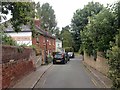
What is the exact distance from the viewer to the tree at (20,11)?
62.9 ft

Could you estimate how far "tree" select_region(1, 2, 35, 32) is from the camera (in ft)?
62.9

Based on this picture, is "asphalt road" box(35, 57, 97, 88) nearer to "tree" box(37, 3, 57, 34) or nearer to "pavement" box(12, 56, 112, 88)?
"pavement" box(12, 56, 112, 88)

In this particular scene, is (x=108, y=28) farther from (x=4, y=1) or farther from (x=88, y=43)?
(x=88, y=43)

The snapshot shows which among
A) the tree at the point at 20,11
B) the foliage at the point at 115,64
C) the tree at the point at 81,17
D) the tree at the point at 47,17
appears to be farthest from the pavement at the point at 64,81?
the tree at the point at 47,17

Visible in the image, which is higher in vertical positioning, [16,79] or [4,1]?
[4,1]

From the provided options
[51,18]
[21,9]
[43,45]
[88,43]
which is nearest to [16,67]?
[21,9]

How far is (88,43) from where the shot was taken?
110ft

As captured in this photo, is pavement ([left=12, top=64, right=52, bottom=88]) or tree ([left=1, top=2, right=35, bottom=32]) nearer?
pavement ([left=12, top=64, right=52, bottom=88])

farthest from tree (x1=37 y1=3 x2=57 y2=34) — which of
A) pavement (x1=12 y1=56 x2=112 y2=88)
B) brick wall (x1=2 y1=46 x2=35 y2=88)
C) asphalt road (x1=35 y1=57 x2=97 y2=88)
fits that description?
brick wall (x1=2 y1=46 x2=35 y2=88)

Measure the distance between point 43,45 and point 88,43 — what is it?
23528 mm

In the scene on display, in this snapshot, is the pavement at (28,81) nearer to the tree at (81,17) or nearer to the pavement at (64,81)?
the pavement at (64,81)

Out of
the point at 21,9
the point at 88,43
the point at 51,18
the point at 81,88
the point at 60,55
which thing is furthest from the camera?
the point at 51,18

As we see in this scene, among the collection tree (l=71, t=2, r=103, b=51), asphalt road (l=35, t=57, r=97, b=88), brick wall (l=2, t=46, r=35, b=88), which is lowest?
asphalt road (l=35, t=57, r=97, b=88)

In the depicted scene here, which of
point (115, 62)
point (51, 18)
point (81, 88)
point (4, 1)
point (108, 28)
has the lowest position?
point (81, 88)
